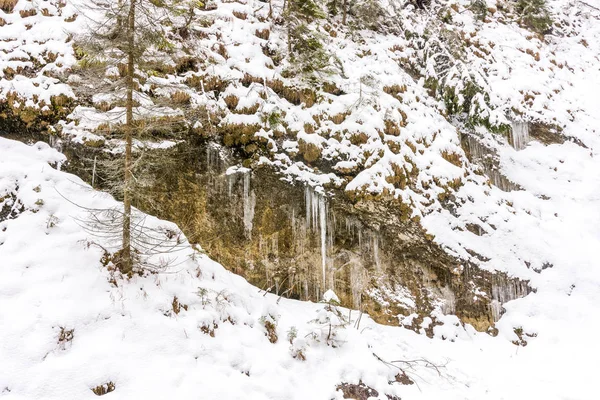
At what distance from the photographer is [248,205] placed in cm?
741

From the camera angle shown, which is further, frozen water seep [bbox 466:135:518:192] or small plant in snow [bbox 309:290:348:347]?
frozen water seep [bbox 466:135:518:192]

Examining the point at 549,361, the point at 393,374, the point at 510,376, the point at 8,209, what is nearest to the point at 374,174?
the point at 393,374

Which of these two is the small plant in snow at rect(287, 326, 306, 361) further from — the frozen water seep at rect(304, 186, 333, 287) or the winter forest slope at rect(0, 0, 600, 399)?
the frozen water seep at rect(304, 186, 333, 287)

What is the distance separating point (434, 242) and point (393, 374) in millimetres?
3548

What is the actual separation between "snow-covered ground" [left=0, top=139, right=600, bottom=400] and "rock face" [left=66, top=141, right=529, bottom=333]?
44 cm

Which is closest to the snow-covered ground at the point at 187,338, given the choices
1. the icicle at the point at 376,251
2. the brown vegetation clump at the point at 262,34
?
the icicle at the point at 376,251

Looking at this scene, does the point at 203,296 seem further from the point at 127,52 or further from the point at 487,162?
the point at 487,162

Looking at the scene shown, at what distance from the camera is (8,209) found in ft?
19.2

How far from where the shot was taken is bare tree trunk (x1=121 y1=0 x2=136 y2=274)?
482 cm

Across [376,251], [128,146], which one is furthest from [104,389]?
[376,251]

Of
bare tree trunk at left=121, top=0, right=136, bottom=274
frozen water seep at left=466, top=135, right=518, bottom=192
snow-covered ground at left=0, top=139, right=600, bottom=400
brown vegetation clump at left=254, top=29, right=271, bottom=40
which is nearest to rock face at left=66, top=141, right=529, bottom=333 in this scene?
snow-covered ground at left=0, top=139, right=600, bottom=400

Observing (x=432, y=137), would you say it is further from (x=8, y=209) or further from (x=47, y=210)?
(x=8, y=209)

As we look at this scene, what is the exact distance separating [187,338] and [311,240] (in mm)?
3510

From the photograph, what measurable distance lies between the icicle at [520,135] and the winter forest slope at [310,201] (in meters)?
0.12
